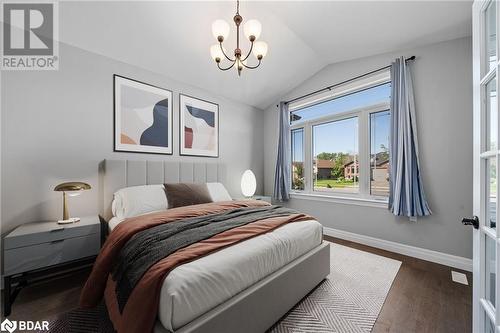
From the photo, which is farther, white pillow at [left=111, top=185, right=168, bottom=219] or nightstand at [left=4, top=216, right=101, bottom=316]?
white pillow at [left=111, top=185, right=168, bottom=219]

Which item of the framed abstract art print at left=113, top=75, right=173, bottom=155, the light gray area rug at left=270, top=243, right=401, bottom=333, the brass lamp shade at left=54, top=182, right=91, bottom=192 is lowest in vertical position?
the light gray area rug at left=270, top=243, right=401, bottom=333

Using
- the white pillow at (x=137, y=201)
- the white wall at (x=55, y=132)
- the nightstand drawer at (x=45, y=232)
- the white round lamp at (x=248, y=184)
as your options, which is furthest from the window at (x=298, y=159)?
the nightstand drawer at (x=45, y=232)

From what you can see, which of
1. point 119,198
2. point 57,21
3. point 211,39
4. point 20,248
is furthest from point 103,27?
point 20,248

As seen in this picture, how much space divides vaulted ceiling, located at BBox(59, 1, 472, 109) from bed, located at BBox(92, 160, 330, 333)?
214 centimetres

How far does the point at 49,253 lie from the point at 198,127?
7.86 ft

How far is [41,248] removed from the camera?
1.72 m

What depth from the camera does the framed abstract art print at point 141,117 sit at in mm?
2612

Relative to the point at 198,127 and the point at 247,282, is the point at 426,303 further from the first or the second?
the point at 198,127

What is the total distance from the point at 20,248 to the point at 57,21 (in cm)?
222

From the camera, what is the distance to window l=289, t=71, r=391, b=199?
3047 mm

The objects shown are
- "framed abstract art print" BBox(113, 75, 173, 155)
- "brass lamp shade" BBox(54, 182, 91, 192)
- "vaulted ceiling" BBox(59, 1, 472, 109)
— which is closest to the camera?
"brass lamp shade" BBox(54, 182, 91, 192)

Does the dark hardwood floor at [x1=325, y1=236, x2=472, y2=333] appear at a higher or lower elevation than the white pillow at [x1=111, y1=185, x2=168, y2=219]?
lower

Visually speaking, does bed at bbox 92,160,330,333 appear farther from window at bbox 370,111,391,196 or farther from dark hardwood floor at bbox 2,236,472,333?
window at bbox 370,111,391,196

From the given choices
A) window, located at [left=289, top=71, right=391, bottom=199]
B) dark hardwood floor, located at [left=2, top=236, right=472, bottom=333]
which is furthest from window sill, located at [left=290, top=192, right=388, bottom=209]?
dark hardwood floor, located at [left=2, top=236, right=472, bottom=333]
